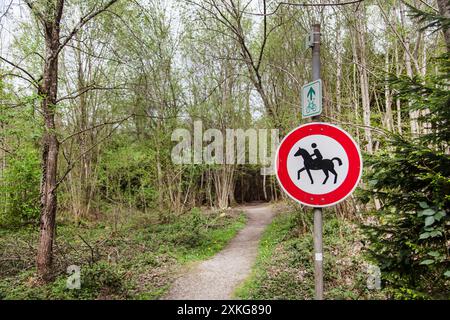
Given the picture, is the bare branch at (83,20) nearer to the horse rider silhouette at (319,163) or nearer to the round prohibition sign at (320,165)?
the round prohibition sign at (320,165)

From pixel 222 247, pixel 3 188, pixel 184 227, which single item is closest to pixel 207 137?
pixel 184 227

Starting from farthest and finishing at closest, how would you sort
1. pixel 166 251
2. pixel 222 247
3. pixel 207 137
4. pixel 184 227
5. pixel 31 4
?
→ pixel 207 137, pixel 184 227, pixel 222 247, pixel 166 251, pixel 31 4

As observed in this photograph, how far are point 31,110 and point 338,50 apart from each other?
7375 millimetres

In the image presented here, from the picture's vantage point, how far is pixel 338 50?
26.7 ft

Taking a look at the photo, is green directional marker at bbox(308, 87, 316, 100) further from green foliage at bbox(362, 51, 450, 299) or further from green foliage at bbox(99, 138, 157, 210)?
green foliage at bbox(99, 138, 157, 210)

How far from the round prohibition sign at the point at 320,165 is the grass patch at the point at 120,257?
14.2 feet

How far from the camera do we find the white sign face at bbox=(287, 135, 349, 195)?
2344 mm

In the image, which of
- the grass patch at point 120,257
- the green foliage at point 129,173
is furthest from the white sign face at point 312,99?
the green foliage at point 129,173

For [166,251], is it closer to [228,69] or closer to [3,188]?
[3,188]

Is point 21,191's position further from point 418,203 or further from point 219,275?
point 418,203

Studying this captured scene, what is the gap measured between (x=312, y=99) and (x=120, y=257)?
7016mm

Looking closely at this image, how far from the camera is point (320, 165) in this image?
2342mm

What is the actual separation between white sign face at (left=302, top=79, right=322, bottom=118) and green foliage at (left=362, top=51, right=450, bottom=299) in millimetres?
1138

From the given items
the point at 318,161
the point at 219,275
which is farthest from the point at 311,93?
the point at 219,275
